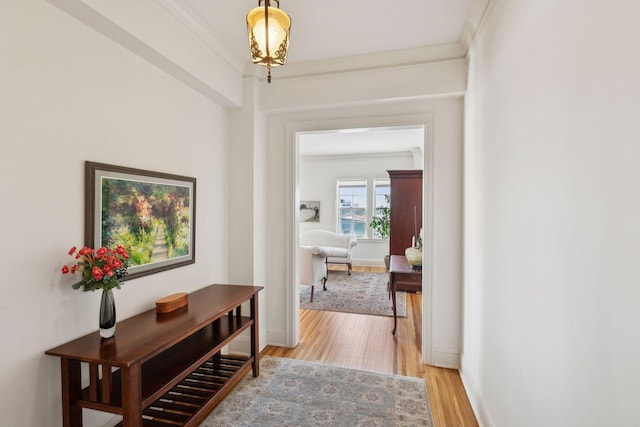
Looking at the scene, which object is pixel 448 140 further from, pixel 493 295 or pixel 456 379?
pixel 456 379

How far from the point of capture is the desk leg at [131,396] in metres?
1.37

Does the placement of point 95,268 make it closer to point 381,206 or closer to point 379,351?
point 379,351

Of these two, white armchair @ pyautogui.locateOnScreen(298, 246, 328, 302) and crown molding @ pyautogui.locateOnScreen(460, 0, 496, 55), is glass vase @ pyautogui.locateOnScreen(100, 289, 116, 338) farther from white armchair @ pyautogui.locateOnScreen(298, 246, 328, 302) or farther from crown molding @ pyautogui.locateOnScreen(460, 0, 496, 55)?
white armchair @ pyautogui.locateOnScreen(298, 246, 328, 302)

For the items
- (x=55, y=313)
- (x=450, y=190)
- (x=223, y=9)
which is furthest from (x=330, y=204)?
(x=55, y=313)

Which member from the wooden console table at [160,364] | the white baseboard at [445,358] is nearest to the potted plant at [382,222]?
the white baseboard at [445,358]

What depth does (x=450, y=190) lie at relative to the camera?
2695 mm

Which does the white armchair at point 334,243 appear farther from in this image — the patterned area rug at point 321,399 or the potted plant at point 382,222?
the patterned area rug at point 321,399

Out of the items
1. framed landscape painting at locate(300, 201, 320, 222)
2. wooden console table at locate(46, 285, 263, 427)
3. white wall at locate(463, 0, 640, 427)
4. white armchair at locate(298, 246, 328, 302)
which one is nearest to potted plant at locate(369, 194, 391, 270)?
framed landscape painting at locate(300, 201, 320, 222)

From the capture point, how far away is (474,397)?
83.9 inches

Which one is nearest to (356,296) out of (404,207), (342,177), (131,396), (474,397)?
(404,207)

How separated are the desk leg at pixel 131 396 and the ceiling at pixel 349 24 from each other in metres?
2.21

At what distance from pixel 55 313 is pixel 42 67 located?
1.19 m

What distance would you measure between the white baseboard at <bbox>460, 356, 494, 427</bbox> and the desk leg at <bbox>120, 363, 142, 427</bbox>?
1.93 meters

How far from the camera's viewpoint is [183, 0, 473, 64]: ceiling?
2029 millimetres
